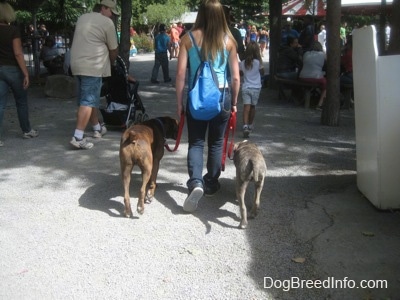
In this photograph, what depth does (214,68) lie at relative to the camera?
460cm

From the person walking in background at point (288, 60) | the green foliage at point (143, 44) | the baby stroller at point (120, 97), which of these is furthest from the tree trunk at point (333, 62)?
the green foliage at point (143, 44)

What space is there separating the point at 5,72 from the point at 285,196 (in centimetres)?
445

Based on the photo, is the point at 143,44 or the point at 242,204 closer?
the point at 242,204

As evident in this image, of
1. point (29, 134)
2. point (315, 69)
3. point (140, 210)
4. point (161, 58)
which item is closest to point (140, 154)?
point (140, 210)

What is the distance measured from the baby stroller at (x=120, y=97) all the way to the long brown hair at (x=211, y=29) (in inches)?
141

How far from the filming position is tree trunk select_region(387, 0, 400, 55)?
6254mm

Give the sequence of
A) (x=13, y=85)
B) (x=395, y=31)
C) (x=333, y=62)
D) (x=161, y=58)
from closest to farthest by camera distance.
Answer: (x=395, y=31) → (x=13, y=85) → (x=333, y=62) → (x=161, y=58)

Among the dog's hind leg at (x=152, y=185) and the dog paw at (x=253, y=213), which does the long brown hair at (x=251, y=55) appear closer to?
the dog's hind leg at (x=152, y=185)

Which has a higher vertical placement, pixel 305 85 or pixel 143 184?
pixel 305 85

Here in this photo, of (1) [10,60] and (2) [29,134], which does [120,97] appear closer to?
(2) [29,134]

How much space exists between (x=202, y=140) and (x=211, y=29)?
3.61 ft

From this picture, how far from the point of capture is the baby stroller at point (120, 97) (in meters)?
7.92

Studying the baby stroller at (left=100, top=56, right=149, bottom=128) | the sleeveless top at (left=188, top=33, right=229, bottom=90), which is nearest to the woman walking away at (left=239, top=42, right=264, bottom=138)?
the baby stroller at (left=100, top=56, right=149, bottom=128)

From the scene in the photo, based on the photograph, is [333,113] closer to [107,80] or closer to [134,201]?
[107,80]
